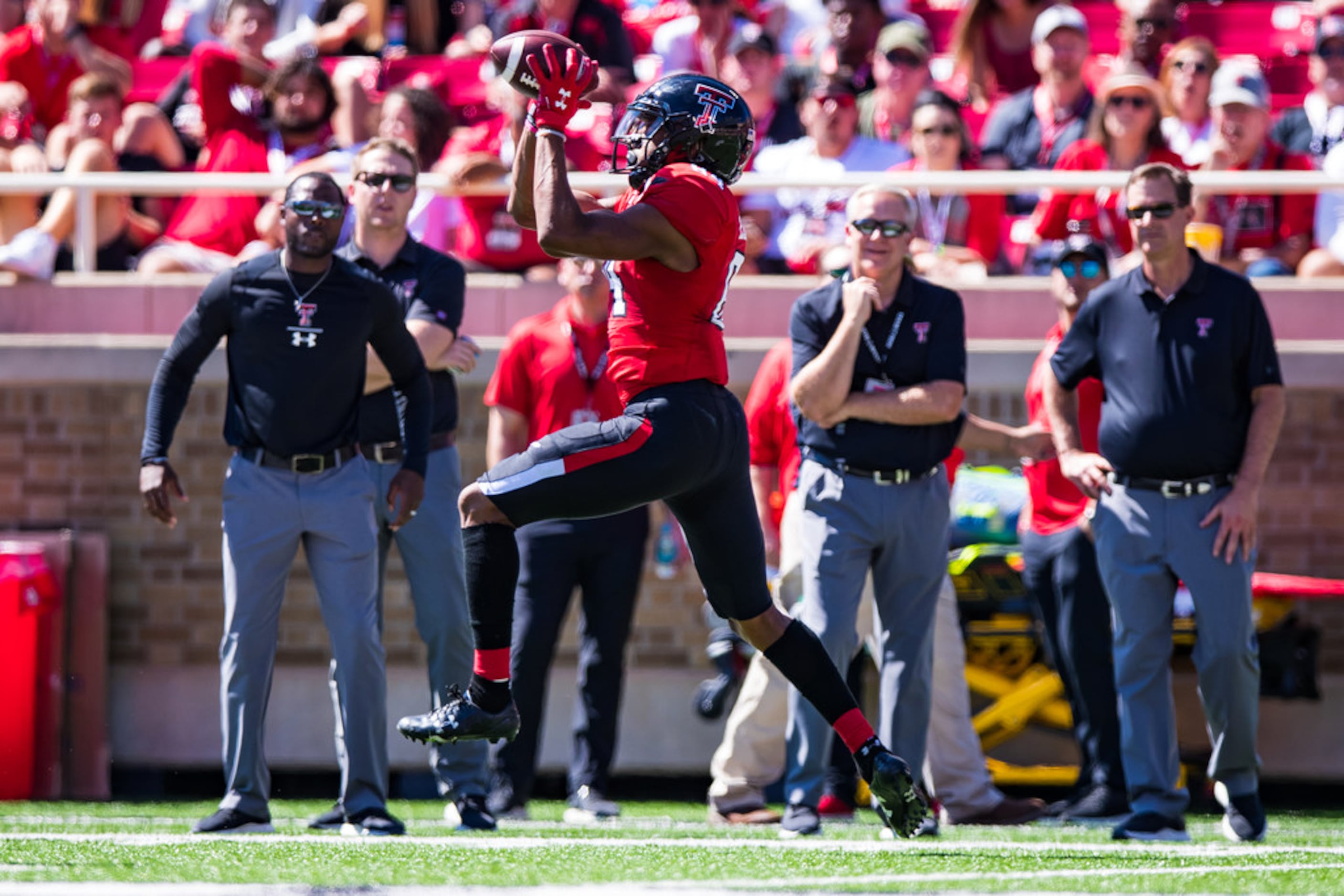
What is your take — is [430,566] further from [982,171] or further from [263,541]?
[982,171]

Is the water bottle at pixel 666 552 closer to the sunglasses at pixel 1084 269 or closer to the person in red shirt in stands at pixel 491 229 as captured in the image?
the person in red shirt in stands at pixel 491 229

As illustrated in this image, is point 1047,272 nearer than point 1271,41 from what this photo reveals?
Yes

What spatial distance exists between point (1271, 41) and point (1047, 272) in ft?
14.0

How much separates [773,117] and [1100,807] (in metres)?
4.60

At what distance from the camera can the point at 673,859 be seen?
214 inches

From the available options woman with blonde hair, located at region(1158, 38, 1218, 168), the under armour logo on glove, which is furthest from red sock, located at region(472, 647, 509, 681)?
woman with blonde hair, located at region(1158, 38, 1218, 168)

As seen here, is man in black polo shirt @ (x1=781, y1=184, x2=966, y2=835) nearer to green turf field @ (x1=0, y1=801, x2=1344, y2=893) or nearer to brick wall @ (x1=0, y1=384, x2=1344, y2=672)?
green turf field @ (x1=0, y1=801, x2=1344, y2=893)

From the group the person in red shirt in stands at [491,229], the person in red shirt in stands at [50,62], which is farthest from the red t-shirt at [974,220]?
the person in red shirt in stands at [50,62]

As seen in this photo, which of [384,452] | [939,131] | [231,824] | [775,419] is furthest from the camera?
[939,131]

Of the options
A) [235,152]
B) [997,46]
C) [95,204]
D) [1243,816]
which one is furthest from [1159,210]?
[95,204]

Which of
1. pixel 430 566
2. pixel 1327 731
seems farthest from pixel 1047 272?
pixel 430 566

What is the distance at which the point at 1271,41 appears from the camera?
12.6 m

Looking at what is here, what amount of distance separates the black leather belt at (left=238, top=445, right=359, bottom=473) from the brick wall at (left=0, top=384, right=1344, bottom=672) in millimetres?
2444

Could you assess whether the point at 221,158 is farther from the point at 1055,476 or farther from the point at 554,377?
the point at 1055,476
